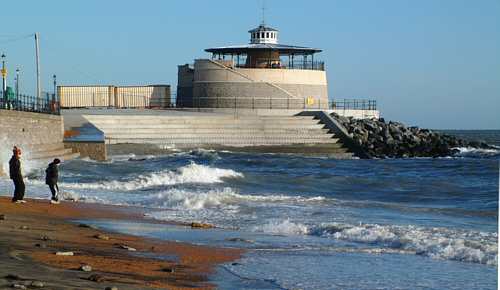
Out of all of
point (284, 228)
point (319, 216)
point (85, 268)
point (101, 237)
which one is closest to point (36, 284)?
point (85, 268)

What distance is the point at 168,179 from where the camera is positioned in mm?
28828

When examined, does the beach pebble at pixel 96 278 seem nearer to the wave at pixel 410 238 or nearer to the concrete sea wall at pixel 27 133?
the wave at pixel 410 238

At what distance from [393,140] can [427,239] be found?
124 ft

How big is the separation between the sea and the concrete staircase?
740cm

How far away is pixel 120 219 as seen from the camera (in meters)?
17.0

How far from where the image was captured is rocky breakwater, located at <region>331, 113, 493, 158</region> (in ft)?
164

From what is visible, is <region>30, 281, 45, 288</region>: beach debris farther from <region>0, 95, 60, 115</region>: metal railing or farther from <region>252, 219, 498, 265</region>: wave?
<region>0, 95, 60, 115</region>: metal railing

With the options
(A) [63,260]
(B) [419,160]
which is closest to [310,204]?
(A) [63,260]

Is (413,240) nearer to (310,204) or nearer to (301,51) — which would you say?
(310,204)

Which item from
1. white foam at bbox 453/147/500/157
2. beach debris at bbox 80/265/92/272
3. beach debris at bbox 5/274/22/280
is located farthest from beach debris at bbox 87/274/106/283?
white foam at bbox 453/147/500/157

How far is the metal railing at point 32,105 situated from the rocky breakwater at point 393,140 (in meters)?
14.6

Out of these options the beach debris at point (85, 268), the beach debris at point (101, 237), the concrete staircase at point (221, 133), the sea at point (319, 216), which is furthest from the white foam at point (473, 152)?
the beach debris at point (85, 268)

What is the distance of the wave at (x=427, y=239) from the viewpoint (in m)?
13.2

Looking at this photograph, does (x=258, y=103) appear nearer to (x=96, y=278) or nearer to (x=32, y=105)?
(x=32, y=105)
